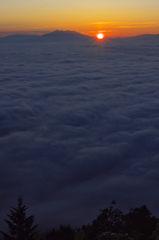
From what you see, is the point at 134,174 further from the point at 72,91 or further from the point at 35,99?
the point at 72,91

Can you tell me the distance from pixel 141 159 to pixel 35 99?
37.8 metres

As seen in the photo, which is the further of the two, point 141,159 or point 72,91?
point 72,91

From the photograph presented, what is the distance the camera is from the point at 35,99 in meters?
57.4

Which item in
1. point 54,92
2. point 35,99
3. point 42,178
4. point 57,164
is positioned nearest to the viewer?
point 42,178

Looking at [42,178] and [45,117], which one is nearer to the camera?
[42,178]

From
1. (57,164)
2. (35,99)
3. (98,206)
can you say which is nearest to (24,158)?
(57,164)

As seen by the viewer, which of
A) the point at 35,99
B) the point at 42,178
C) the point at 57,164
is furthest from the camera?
the point at 35,99

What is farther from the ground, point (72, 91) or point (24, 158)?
point (72, 91)

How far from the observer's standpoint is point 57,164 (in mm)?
26500

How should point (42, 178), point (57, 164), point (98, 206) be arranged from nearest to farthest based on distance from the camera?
point (98, 206), point (42, 178), point (57, 164)

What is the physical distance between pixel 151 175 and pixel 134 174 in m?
1.93

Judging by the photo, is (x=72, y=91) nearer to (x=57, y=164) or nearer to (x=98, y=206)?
(x=57, y=164)

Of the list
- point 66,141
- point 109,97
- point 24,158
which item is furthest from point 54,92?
point 24,158

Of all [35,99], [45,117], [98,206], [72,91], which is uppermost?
[72,91]
